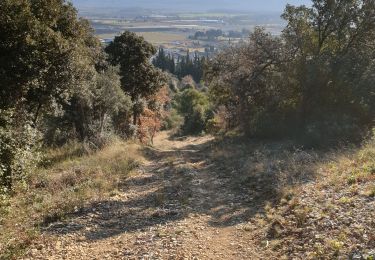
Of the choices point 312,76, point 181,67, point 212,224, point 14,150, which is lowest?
point 181,67

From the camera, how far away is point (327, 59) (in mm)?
20672

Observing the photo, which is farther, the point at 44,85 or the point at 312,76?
the point at 312,76

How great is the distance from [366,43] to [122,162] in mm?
14295

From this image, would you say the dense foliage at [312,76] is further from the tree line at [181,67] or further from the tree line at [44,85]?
the tree line at [181,67]

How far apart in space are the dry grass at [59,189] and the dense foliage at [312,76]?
8450 millimetres

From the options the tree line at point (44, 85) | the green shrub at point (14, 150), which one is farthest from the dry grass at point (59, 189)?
the tree line at point (44, 85)

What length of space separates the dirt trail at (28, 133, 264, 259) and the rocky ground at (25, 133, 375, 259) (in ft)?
0.07

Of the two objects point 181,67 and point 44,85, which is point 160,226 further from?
point 181,67

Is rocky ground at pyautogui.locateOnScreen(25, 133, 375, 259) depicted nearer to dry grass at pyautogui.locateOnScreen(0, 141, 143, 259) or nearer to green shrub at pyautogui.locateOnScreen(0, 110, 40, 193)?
dry grass at pyautogui.locateOnScreen(0, 141, 143, 259)

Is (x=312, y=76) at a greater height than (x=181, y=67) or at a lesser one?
greater

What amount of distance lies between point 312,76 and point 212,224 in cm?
1257

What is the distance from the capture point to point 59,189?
12781 mm

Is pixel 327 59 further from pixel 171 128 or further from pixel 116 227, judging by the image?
pixel 171 128

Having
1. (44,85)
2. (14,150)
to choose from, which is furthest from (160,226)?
(44,85)
